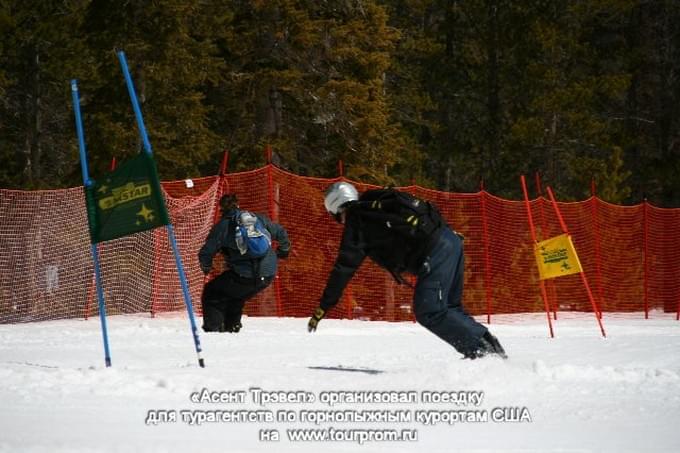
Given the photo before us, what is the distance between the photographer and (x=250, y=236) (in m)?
11.5

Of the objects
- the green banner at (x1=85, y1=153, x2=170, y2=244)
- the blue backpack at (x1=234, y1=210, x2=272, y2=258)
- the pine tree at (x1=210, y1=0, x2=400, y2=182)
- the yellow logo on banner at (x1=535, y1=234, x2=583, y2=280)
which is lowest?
the yellow logo on banner at (x1=535, y1=234, x2=583, y2=280)

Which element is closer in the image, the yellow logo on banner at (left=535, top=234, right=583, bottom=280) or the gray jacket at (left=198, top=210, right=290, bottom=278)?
the gray jacket at (left=198, top=210, right=290, bottom=278)

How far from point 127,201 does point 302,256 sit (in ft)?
37.8

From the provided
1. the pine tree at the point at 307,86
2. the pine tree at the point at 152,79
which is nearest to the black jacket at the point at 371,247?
the pine tree at the point at 152,79

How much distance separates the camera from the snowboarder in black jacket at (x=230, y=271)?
452 inches

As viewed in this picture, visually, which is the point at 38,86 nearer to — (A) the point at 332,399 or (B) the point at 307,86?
(B) the point at 307,86

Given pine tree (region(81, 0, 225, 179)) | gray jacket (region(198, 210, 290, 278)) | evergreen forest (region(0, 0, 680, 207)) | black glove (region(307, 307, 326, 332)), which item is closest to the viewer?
black glove (region(307, 307, 326, 332))

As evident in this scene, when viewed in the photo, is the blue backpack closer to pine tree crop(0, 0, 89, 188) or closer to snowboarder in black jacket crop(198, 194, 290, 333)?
snowboarder in black jacket crop(198, 194, 290, 333)

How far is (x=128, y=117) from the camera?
22.3 metres

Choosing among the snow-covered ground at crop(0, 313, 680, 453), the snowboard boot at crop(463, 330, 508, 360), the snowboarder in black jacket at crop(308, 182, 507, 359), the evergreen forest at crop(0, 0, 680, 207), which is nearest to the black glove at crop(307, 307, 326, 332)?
the snowboarder in black jacket at crop(308, 182, 507, 359)

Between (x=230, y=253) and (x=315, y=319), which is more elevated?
(x=230, y=253)

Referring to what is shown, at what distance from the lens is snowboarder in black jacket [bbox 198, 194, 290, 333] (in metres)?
11.5

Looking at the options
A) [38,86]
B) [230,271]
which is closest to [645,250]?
[230,271]

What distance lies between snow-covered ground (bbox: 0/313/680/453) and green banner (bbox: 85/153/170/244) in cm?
109
